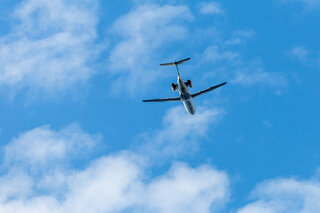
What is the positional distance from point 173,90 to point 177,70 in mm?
5882

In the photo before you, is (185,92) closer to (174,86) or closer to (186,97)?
(186,97)

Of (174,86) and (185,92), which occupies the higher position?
(174,86)

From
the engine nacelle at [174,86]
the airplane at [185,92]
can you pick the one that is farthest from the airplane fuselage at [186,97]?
the engine nacelle at [174,86]

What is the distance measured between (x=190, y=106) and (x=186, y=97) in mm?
4589

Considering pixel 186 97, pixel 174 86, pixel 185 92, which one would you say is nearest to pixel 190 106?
pixel 186 97

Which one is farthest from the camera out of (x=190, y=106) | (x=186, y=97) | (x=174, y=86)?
(x=190, y=106)

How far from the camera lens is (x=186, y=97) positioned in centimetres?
14688

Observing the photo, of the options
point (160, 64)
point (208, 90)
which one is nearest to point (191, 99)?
point (208, 90)

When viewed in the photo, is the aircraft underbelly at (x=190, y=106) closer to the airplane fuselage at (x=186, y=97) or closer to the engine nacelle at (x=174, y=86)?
the airplane fuselage at (x=186, y=97)

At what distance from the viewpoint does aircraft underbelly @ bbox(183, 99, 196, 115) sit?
149 metres

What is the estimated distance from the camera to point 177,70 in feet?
476

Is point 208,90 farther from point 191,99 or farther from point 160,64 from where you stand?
point 160,64

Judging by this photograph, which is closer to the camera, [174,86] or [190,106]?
[174,86]

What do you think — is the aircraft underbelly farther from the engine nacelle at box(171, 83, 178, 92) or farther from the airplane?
the engine nacelle at box(171, 83, 178, 92)
